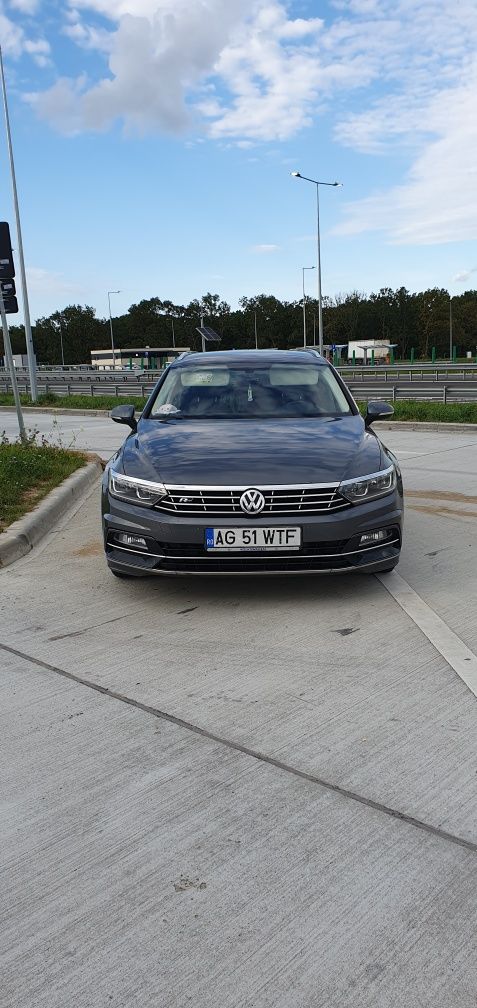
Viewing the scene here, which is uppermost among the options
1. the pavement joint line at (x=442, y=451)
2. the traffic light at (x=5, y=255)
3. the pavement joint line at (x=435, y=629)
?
the traffic light at (x=5, y=255)

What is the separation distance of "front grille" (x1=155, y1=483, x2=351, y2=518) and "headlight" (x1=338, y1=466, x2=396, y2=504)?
0.05m

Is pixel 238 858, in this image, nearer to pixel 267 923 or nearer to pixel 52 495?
pixel 267 923

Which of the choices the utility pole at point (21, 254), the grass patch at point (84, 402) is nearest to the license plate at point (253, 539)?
the grass patch at point (84, 402)

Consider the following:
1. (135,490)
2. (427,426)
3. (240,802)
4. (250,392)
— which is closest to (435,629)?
(135,490)

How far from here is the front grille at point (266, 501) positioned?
4.66 m

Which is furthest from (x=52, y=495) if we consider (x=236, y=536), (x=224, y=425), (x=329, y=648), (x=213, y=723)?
(x=213, y=723)

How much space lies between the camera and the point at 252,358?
271 inches

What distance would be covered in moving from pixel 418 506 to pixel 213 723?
5.25 metres

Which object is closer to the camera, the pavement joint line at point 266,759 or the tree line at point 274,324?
the pavement joint line at point 266,759

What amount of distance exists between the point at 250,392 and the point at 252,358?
698mm

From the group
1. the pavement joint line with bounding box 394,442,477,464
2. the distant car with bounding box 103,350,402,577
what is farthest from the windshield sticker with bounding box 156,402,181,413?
the pavement joint line with bounding box 394,442,477,464

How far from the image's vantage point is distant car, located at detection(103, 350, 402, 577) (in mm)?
4652

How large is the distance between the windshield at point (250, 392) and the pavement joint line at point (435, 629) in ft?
4.48

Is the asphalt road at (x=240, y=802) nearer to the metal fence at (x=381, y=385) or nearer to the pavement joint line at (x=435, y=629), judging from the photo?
the pavement joint line at (x=435, y=629)
